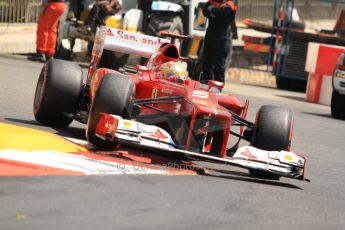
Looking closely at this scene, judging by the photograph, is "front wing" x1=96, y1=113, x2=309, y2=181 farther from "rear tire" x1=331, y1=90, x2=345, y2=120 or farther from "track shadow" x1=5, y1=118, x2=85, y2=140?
"rear tire" x1=331, y1=90, x2=345, y2=120

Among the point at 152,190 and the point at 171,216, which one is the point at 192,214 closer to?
Answer: the point at 171,216

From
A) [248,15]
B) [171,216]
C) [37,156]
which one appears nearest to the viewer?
[171,216]

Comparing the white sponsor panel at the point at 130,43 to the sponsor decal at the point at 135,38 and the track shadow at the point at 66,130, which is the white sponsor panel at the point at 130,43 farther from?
the track shadow at the point at 66,130

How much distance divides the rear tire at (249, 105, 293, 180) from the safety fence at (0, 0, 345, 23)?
1453cm

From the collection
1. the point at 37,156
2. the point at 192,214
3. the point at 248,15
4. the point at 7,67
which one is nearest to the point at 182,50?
the point at 7,67

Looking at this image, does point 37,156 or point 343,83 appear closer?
point 37,156

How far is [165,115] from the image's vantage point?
11125mm

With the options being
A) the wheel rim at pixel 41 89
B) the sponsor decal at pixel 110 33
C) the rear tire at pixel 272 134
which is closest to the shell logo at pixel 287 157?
the rear tire at pixel 272 134

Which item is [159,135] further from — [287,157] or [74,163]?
[287,157]

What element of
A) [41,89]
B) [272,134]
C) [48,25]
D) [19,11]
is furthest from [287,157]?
[19,11]

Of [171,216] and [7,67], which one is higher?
[171,216]

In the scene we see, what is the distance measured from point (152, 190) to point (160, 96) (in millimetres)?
2664

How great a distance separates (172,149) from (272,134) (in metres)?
1.32

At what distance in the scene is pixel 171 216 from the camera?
8.07 meters
